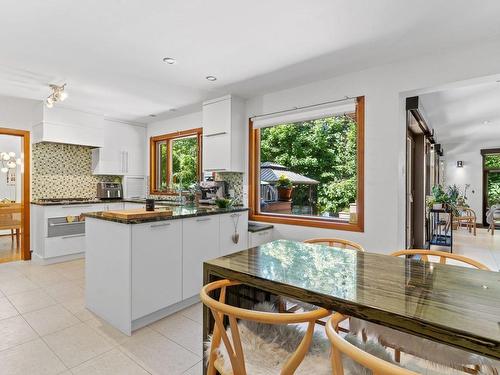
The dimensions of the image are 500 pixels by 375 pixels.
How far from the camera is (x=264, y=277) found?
4.08 ft

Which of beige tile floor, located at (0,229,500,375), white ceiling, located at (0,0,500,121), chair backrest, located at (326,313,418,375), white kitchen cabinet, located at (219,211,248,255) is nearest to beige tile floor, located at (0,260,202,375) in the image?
beige tile floor, located at (0,229,500,375)

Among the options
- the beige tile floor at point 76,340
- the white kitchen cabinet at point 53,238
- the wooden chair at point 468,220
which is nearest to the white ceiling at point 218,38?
the white kitchen cabinet at point 53,238

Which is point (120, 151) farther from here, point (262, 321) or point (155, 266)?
point (262, 321)

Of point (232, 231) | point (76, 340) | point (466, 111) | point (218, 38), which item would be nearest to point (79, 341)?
point (76, 340)

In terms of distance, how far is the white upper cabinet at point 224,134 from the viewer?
13.1 ft

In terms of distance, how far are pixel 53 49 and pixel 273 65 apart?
208 centimetres

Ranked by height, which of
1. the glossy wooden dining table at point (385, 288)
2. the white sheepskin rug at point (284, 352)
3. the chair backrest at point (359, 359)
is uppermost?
the glossy wooden dining table at point (385, 288)

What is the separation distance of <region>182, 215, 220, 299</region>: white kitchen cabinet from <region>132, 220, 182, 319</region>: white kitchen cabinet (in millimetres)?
69

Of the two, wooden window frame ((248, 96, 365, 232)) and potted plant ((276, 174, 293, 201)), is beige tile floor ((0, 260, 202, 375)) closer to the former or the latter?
wooden window frame ((248, 96, 365, 232))

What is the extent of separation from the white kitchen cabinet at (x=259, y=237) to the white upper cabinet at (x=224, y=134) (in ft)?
3.07

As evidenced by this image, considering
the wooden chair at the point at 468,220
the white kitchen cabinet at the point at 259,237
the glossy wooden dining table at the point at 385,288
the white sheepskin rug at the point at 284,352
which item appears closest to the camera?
the glossy wooden dining table at the point at 385,288

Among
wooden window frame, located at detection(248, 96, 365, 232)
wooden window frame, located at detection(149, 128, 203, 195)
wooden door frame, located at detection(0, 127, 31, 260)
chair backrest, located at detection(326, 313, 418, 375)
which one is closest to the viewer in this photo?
chair backrest, located at detection(326, 313, 418, 375)

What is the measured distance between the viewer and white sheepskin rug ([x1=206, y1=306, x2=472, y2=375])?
105 cm

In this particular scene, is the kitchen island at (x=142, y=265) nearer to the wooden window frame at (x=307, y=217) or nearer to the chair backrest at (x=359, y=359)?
the wooden window frame at (x=307, y=217)
